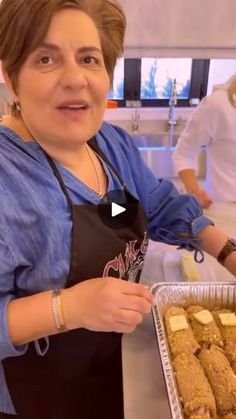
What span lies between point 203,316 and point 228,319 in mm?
45

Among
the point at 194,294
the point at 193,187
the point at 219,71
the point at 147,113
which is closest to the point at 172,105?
the point at 147,113

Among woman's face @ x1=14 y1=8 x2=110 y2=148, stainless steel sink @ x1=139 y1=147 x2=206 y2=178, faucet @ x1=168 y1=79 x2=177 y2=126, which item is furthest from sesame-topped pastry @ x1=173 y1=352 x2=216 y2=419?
faucet @ x1=168 y1=79 x2=177 y2=126

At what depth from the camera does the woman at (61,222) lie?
0.53 metres

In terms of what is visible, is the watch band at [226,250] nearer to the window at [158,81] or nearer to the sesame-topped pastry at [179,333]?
the sesame-topped pastry at [179,333]

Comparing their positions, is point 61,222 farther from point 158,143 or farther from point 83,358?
point 158,143

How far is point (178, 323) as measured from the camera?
2.19 ft

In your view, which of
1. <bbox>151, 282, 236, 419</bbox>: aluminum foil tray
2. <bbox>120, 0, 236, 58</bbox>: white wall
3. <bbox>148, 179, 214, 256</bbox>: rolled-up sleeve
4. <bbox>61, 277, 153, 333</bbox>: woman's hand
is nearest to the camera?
<bbox>61, 277, 153, 333</bbox>: woman's hand

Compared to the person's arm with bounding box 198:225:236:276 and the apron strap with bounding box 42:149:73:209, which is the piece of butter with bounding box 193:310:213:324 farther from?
the apron strap with bounding box 42:149:73:209

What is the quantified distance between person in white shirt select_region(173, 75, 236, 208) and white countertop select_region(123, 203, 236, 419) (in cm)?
37

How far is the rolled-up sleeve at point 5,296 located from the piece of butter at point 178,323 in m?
0.26

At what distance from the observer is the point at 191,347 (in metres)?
0.63

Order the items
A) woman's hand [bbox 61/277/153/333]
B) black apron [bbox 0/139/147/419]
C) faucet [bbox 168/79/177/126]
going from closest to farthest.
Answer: woman's hand [bbox 61/277/153/333] < black apron [bbox 0/139/147/419] < faucet [bbox 168/79/177/126]

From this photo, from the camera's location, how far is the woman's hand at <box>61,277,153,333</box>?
1.70ft
